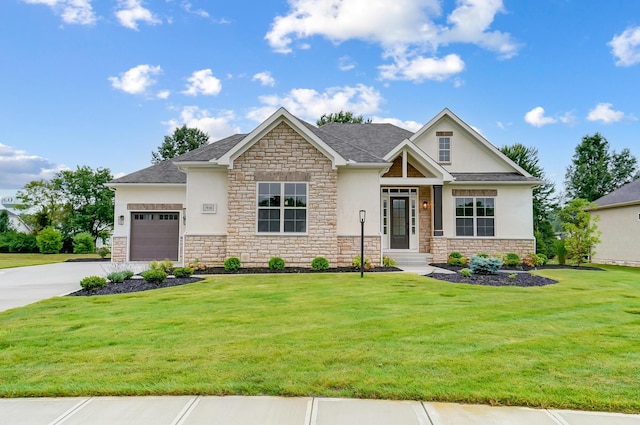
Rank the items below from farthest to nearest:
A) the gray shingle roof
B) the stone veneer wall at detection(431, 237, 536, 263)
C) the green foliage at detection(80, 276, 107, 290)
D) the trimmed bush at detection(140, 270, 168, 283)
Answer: the gray shingle roof → the stone veneer wall at detection(431, 237, 536, 263) → the trimmed bush at detection(140, 270, 168, 283) → the green foliage at detection(80, 276, 107, 290)

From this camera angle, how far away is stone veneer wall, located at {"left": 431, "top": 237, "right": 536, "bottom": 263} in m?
15.7

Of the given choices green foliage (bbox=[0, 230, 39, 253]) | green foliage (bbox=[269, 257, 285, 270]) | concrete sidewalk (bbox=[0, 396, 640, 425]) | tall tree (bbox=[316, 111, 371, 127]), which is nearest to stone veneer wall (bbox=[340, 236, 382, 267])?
green foliage (bbox=[269, 257, 285, 270])

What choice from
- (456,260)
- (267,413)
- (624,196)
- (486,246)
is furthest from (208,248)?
(624,196)

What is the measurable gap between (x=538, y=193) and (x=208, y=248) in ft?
81.2

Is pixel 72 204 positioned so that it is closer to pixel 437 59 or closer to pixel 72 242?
pixel 72 242

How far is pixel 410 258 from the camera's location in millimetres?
15320

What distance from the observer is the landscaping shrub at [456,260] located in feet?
48.0

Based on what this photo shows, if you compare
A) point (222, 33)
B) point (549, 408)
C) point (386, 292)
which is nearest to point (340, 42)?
point (222, 33)

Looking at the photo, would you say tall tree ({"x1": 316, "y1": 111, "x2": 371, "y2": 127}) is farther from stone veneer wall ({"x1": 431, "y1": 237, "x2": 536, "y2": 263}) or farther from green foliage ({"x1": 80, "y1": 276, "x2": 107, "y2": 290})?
green foliage ({"x1": 80, "y1": 276, "x2": 107, "y2": 290})

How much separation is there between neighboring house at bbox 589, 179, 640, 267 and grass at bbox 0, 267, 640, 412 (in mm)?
12802

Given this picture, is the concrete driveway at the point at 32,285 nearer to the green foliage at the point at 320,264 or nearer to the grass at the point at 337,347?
the grass at the point at 337,347

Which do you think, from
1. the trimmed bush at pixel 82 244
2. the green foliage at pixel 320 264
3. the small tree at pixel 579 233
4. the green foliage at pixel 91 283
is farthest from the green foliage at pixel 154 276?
the trimmed bush at pixel 82 244

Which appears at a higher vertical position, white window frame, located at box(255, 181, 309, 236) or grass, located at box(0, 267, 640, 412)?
white window frame, located at box(255, 181, 309, 236)

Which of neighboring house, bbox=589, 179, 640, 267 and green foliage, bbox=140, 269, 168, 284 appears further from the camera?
neighboring house, bbox=589, 179, 640, 267
